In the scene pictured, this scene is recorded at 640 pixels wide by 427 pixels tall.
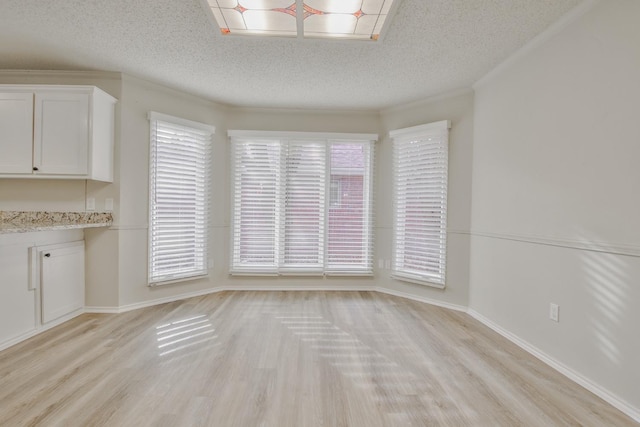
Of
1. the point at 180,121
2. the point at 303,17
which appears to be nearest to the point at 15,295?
the point at 180,121

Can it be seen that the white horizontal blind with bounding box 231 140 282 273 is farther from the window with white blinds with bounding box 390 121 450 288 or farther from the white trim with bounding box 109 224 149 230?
the window with white blinds with bounding box 390 121 450 288

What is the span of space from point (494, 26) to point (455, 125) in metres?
1.37

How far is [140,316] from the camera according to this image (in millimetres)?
3174

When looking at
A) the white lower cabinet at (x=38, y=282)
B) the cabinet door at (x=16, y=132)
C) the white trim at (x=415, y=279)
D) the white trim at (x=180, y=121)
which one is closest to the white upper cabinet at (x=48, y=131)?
the cabinet door at (x=16, y=132)

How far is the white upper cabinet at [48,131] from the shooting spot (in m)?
2.92

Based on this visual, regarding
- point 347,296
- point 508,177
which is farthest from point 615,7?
point 347,296

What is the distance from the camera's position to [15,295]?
8.13ft

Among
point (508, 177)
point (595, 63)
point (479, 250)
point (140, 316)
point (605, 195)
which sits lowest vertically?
point (140, 316)

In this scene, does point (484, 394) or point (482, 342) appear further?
point (482, 342)

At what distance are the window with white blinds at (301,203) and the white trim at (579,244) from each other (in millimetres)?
1878

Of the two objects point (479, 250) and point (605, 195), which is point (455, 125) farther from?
point (605, 195)

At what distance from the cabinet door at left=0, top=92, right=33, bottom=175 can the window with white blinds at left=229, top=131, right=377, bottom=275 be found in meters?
2.05

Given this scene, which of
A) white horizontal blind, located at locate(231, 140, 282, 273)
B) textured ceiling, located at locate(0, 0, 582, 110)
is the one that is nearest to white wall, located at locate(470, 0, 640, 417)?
textured ceiling, located at locate(0, 0, 582, 110)

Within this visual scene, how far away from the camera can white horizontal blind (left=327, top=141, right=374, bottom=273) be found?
4.27m
